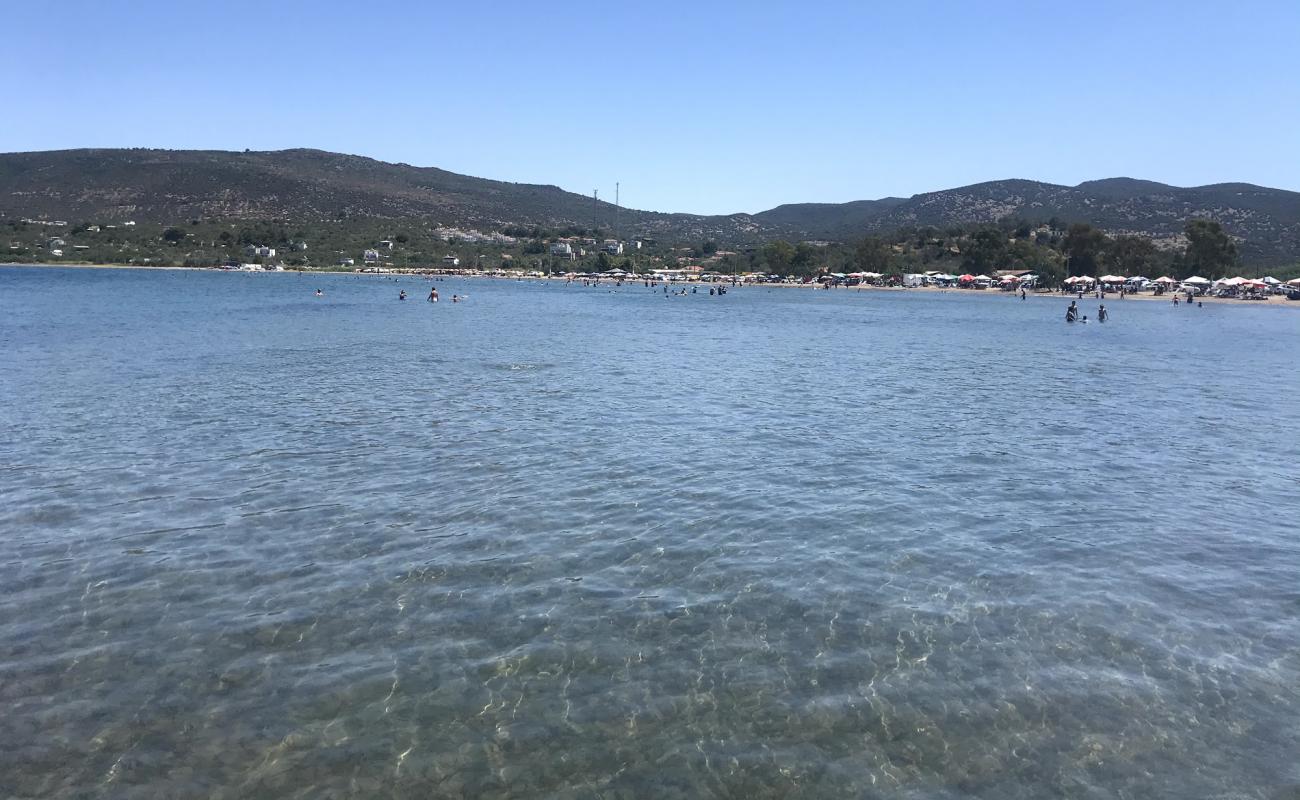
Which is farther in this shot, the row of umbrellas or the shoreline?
the shoreline

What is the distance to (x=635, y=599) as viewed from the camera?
30.8 ft

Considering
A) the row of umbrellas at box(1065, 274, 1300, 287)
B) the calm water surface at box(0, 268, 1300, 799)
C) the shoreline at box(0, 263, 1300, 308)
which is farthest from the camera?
the shoreline at box(0, 263, 1300, 308)

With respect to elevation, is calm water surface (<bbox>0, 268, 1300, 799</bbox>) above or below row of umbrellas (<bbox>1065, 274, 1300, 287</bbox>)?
below

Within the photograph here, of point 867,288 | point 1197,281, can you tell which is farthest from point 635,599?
point 867,288

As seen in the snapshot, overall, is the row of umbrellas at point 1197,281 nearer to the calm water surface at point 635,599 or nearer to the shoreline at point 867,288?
the shoreline at point 867,288

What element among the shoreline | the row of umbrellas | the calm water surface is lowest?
the shoreline

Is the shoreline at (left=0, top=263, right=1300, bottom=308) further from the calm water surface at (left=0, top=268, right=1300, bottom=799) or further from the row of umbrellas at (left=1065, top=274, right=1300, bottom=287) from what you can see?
the calm water surface at (left=0, top=268, right=1300, bottom=799)

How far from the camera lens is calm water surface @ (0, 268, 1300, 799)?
6602mm

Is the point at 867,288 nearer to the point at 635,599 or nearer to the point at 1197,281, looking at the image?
the point at 1197,281

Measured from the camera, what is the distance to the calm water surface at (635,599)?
6.60 metres

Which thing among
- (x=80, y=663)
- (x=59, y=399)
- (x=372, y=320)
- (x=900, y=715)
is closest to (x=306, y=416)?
(x=59, y=399)

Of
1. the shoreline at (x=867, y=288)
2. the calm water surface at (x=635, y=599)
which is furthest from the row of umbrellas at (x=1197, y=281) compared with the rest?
the calm water surface at (x=635, y=599)

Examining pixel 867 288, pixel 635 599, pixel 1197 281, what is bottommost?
pixel 867 288

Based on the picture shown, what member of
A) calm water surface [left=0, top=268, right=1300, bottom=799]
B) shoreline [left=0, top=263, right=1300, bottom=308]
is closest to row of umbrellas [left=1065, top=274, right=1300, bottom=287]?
shoreline [left=0, top=263, right=1300, bottom=308]
